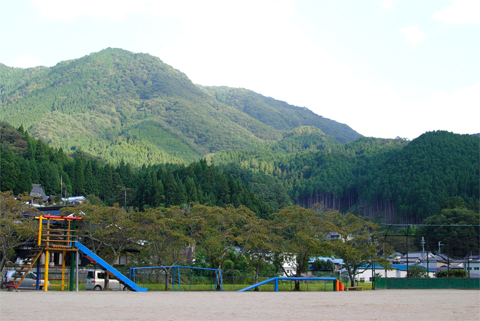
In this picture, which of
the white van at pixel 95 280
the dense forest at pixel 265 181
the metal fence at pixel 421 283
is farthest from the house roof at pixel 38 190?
the metal fence at pixel 421 283

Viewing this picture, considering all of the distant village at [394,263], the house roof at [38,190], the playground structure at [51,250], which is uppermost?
the house roof at [38,190]

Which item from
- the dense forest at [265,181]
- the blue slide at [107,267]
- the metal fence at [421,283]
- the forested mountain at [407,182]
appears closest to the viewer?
the blue slide at [107,267]

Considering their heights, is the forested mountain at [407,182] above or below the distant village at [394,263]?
above

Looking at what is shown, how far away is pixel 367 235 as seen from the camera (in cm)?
4078

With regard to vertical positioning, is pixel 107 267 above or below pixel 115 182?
below

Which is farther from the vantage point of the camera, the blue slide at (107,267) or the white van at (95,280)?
the white van at (95,280)

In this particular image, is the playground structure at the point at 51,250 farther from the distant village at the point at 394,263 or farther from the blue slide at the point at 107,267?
the distant village at the point at 394,263

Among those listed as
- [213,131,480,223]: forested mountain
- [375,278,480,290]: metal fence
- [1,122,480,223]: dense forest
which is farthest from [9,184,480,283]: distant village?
Answer: [213,131,480,223]: forested mountain

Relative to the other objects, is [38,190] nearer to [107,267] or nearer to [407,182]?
[107,267]

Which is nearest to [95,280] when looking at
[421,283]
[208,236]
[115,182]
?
[208,236]

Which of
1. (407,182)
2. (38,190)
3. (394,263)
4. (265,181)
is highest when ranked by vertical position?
(265,181)

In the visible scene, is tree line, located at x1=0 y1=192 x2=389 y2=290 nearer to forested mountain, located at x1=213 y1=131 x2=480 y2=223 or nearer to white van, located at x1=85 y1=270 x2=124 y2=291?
white van, located at x1=85 y1=270 x2=124 y2=291

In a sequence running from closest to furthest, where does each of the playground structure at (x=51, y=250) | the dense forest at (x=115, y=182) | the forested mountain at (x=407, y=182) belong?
the playground structure at (x=51, y=250) → the dense forest at (x=115, y=182) → the forested mountain at (x=407, y=182)
